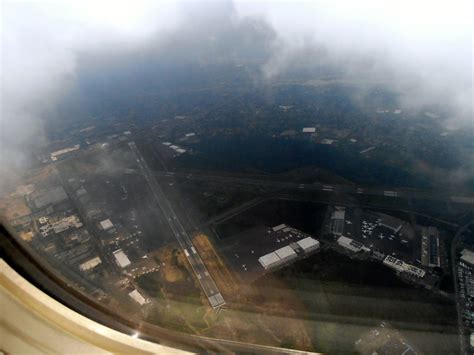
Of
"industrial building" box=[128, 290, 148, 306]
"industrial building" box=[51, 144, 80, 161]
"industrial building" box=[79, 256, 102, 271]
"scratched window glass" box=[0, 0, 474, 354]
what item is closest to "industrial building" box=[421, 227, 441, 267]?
"scratched window glass" box=[0, 0, 474, 354]

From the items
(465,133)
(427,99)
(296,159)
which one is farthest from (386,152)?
(427,99)

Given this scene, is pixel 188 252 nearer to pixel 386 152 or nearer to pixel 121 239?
pixel 121 239

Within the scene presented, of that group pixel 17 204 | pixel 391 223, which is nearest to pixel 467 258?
pixel 391 223

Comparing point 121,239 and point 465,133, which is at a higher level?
point 121,239

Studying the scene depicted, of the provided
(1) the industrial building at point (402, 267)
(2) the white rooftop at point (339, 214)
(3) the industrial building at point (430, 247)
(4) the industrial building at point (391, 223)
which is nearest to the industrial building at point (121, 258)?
(2) the white rooftop at point (339, 214)

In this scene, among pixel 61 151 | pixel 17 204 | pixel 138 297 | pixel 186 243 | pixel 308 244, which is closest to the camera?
pixel 138 297

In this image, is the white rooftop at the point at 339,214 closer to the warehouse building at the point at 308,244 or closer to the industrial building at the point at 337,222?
the industrial building at the point at 337,222

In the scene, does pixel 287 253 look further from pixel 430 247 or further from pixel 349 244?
pixel 430 247
